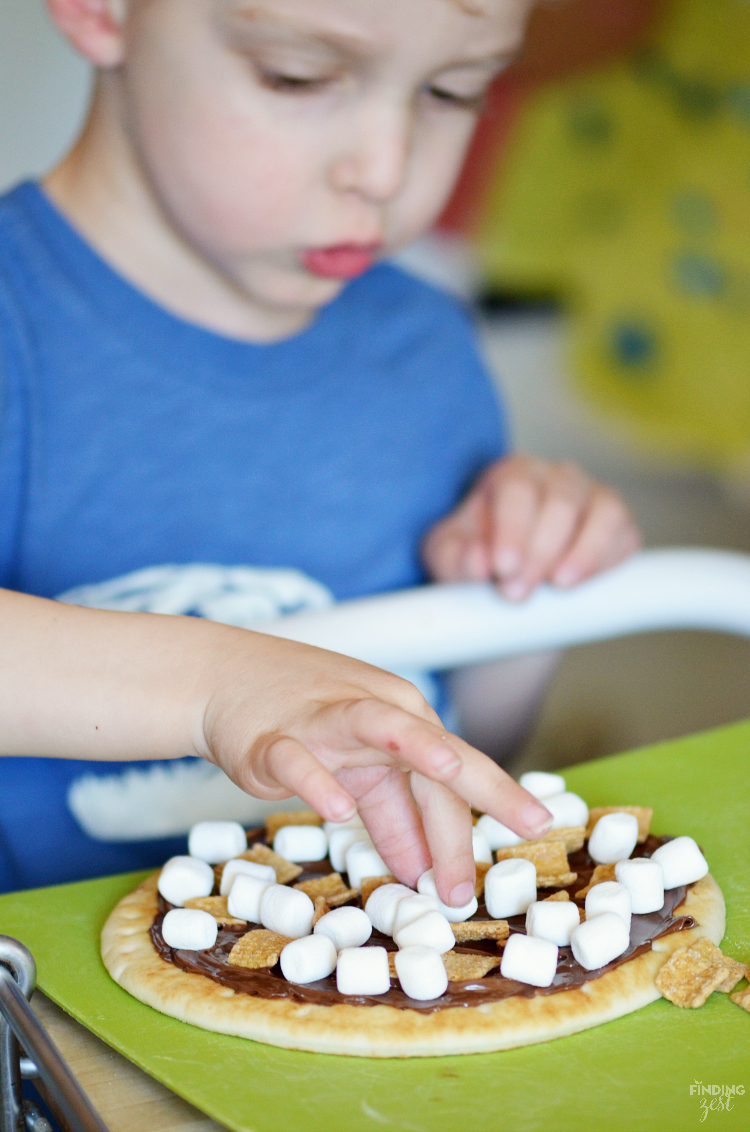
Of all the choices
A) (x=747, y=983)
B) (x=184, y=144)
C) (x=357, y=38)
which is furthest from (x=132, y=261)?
(x=747, y=983)

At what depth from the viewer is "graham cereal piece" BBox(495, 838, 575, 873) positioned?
1.97 ft

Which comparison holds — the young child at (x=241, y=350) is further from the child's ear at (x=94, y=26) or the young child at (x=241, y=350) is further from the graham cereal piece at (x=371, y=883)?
the graham cereal piece at (x=371, y=883)

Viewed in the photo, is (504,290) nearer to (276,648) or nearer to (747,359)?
(747,359)

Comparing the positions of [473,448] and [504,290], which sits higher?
[473,448]

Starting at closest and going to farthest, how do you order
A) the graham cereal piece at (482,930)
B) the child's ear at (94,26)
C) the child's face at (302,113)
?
the graham cereal piece at (482,930), the child's face at (302,113), the child's ear at (94,26)

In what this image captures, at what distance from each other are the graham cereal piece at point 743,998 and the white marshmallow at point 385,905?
16cm

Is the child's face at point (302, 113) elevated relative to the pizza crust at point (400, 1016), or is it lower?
elevated

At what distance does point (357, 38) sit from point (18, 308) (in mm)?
396

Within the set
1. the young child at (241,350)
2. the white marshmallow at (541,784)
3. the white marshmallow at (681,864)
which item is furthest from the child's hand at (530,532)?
the white marshmallow at (681,864)

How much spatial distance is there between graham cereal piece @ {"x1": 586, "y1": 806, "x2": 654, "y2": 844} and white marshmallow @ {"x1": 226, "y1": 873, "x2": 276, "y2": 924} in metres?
0.20

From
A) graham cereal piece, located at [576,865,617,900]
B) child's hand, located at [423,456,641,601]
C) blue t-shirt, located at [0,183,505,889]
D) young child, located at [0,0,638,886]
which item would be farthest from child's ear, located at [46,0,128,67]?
graham cereal piece, located at [576,865,617,900]

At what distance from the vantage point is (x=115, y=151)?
0.96 metres

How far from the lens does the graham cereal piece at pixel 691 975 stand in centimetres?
52

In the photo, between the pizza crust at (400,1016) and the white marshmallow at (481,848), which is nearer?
the pizza crust at (400,1016)
